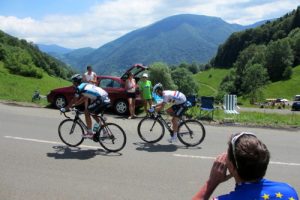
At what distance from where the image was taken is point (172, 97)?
10836 mm

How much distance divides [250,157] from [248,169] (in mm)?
94

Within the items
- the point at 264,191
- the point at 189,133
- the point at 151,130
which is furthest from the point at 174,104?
the point at 264,191

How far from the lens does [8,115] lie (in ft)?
53.1

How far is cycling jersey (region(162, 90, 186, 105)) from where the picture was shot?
10742mm

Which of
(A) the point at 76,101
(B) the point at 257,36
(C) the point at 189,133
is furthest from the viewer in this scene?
(B) the point at 257,36

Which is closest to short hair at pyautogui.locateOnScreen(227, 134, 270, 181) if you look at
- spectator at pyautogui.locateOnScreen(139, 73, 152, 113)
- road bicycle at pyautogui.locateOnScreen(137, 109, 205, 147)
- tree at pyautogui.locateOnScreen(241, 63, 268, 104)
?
road bicycle at pyautogui.locateOnScreen(137, 109, 205, 147)

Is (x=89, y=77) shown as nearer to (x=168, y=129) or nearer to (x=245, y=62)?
(x=168, y=129)

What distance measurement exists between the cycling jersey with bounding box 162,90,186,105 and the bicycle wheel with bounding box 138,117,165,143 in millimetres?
822

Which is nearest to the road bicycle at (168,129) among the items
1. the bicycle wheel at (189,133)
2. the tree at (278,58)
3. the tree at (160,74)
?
the bicycle wheel at (189,133)

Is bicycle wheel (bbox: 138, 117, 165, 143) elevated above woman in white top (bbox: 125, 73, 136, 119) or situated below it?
below

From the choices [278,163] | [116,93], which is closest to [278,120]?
[116,93]

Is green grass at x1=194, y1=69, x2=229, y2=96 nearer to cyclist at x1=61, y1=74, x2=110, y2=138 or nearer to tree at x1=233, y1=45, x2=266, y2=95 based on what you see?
tree at x1=233, y1=45, x2=266, y2=95

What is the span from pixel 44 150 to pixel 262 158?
26.2 ft

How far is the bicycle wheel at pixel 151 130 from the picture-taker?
37.4 ft
